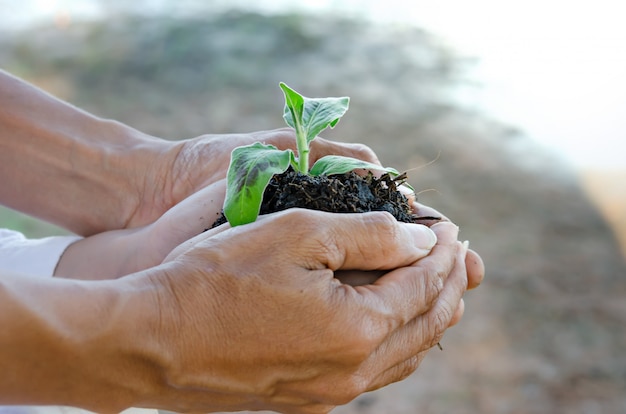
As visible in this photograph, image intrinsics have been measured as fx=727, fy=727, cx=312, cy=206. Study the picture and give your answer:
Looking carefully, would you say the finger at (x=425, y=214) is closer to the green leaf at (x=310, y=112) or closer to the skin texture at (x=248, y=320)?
the skin texture at (x=248, y=320)

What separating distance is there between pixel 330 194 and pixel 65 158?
851mm

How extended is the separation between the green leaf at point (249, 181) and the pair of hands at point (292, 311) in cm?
4

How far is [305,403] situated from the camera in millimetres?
1256

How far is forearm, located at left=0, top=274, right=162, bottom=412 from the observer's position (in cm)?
105

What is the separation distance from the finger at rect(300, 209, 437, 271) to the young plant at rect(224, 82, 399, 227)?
0.25 ft

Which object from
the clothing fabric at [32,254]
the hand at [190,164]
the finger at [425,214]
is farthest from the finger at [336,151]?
the clothing fabric at [32,254]

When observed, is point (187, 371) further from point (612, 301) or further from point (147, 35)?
point (147, 35)

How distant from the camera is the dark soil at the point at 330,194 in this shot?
133 centimetres

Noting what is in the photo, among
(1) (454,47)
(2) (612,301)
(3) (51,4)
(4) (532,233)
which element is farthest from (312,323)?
(3) (51,4)

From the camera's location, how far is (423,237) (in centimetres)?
134

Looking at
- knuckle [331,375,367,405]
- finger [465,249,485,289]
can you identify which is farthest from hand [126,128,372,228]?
knuckle [331,375,367,405]

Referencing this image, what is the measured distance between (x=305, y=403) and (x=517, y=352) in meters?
1.90

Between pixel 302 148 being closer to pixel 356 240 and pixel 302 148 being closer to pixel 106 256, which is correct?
pixel 356 240

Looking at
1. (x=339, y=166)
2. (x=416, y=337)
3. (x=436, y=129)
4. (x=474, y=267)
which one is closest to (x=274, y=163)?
(x=339, y=166)
